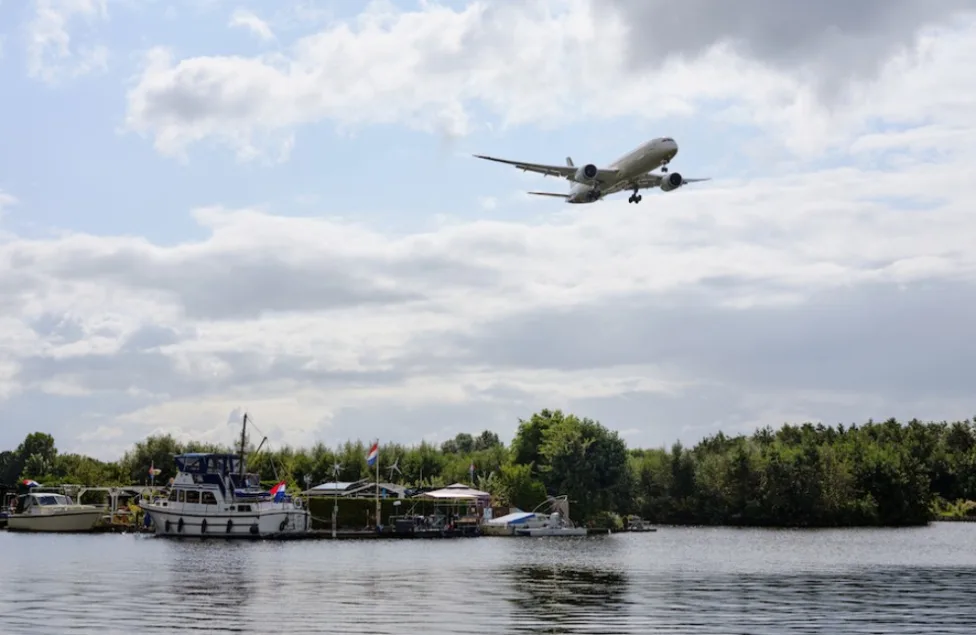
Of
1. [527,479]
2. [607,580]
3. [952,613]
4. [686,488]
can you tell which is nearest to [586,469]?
[527,479]

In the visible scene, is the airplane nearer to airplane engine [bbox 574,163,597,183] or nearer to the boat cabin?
airplane engine [bbox 574,163,597,183]

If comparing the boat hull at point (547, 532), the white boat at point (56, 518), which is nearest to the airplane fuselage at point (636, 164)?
the boat hull at point (547, 532)

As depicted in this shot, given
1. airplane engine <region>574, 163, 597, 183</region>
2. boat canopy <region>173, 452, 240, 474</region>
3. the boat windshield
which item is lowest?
the boat windshield

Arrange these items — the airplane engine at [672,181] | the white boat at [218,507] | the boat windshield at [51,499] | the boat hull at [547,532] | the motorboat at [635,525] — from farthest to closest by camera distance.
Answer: the motorboat at [635,525] < the boat hull at [547,532] < the boat windshield at [51,499] < the white boat at [218,507] < the airplane engine at [672,181]

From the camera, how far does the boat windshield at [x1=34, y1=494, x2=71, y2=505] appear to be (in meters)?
122

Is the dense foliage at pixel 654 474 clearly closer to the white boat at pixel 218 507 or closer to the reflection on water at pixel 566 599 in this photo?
the white boat at pixel 218 507

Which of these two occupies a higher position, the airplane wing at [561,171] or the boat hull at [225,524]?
the airplane wing at [561,171]

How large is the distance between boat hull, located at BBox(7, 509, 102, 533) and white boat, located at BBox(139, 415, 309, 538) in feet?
39.3

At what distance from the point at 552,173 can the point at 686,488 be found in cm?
10236

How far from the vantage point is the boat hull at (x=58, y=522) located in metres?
118

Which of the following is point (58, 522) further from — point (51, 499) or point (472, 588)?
point (472, 588)

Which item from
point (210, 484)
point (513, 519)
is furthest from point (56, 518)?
point (513, 519)

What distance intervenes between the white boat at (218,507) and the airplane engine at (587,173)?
48393 mm

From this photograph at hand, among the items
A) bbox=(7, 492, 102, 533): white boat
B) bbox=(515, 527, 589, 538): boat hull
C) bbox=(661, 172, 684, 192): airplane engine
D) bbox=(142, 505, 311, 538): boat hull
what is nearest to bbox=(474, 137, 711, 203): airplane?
bbox=(661, 172, 684, 192): airplane engine
